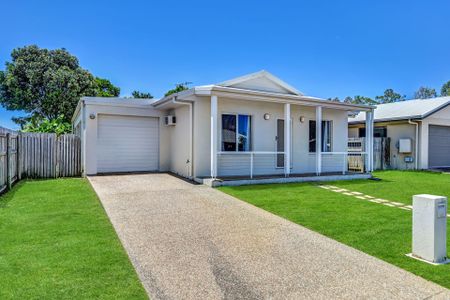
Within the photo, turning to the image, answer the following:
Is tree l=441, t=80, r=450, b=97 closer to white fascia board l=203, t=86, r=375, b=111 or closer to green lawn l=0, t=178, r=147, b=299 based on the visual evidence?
white fascia board l=203, t=86, r=375, b=111

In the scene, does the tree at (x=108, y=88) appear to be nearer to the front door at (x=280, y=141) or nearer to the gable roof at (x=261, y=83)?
the gable roof at (x=261, y=83)

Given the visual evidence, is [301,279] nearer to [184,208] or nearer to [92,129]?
[184,208]

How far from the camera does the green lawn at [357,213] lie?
4.61 metres

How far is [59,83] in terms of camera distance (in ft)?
84.1

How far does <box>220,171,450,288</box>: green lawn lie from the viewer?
4.61 metres

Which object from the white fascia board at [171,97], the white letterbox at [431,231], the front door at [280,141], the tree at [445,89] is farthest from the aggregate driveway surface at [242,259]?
the tree at [445,89]

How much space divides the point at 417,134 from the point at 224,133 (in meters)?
13.0

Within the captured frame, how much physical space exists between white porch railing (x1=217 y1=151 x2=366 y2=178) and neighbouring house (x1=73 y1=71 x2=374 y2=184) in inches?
1.2

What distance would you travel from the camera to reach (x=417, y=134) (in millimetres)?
18062

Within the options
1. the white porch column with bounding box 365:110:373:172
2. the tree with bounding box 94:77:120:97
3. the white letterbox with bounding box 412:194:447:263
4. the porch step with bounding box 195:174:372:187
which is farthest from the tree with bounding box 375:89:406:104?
the white letterbox with bounding box 412:194:447:263

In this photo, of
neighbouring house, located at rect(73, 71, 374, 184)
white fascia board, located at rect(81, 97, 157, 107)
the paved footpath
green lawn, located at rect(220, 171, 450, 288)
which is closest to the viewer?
green lawn, located at rect(220, 171, 450, 288)

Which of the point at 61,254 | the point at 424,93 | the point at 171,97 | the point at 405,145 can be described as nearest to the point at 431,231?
the point at 61,254

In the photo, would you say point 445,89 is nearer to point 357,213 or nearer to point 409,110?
point 409,110

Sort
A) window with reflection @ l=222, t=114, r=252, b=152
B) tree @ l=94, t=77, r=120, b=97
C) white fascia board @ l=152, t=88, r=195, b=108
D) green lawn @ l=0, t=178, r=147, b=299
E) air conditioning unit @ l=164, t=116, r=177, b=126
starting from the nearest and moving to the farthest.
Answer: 1. green lawn @ l=0, t=178, r=147, b=299
2. white fascia board @ l=152, t=88, r=195, b=108
3. window with reflection @ l=222, t=114, r=252, b=152
4. air conditioning unit @ l=164, t=116, r=177, b=126
5. tree @ l=94, t=77, r=120, b=97
